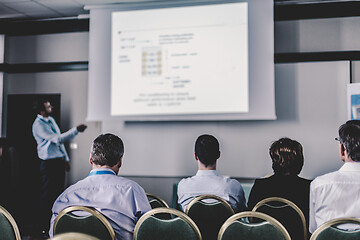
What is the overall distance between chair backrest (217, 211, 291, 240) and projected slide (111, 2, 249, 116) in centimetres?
261

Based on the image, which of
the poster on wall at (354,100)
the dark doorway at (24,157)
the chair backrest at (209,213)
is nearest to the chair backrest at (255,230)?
the chair backrest at (209,213)

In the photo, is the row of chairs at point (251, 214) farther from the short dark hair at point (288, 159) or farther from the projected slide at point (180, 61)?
the projected slide at point (180, 61)

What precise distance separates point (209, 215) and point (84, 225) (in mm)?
830

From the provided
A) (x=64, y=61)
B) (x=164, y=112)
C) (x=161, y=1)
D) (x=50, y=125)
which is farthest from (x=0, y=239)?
(x=64, y=61)

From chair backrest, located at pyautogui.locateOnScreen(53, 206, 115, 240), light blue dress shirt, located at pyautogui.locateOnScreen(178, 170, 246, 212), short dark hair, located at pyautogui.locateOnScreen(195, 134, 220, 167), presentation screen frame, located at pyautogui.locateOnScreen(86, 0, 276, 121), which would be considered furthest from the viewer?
presentation screen frame, located at pyautogui.locateOnScreen(86, 0, 276, 121)

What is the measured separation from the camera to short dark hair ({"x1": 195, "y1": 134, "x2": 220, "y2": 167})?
279 centimetres

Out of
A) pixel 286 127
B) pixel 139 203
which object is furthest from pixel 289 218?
pixel 286 127

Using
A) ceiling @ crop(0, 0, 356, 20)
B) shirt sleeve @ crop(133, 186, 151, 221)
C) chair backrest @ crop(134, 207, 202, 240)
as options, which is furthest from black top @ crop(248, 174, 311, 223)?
ceiling @ crop(0, 0, 356, 20)

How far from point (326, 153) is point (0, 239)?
141 inches

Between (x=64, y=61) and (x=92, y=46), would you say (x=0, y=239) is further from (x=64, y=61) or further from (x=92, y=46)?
(x=64, y=61)

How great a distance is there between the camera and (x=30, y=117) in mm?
5293

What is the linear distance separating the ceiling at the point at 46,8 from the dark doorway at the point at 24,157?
1.17 m

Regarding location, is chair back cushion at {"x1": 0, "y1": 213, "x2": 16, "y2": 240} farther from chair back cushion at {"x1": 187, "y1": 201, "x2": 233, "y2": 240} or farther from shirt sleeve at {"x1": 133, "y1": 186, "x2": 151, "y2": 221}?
chair back cushion at {"x1": 187, "y1": 201, "x2": 233, "y2": 240}

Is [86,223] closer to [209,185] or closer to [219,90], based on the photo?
[209,185]
